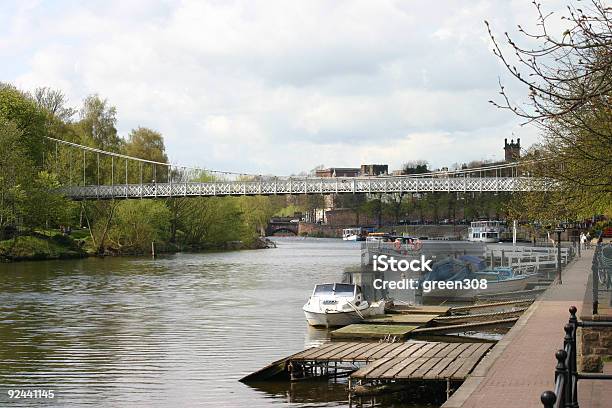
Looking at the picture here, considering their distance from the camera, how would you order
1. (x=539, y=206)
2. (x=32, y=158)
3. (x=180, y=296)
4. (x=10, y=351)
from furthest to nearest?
(x=32, y=158)
(x=180, y=296)
(x=539, y=206)
(x=10, y=351)

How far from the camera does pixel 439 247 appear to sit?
158 ft

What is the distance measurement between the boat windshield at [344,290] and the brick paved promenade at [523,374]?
321 inches

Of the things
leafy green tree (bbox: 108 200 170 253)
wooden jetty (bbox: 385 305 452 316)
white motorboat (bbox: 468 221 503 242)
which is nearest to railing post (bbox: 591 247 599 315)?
wooden jetty (bbox: 385 305 452 316)

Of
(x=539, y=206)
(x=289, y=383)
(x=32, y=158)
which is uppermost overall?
(x=32, y=158)

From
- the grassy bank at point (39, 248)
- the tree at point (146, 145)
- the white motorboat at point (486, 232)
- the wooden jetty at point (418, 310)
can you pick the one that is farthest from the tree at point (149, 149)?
the wooden jetty at point (418, 310)

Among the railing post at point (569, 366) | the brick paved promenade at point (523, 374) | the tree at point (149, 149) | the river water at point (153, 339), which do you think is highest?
the tree at point (149, 149)

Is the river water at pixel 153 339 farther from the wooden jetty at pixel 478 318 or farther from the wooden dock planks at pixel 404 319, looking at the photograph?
the wooden jetty at pixel 478 318

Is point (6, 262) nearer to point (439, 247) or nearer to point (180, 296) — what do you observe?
point (180, 296)

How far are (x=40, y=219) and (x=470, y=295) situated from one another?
52.2 meters

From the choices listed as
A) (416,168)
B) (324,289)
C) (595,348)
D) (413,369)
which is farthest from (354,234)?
(595,348)

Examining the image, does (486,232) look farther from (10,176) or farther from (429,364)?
(429,364)

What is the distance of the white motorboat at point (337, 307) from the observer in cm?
3091

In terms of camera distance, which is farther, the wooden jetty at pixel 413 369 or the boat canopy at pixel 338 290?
the boat canopy at pixel 338 290

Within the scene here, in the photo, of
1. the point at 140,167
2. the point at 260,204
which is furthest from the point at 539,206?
the point at 260,204
